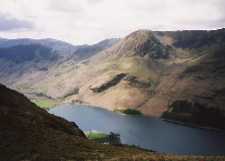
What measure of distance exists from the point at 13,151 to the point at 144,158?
77.9 feet

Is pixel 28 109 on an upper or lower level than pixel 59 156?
upper

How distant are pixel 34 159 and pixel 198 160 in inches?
1089

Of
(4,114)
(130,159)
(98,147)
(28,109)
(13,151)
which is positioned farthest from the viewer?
(28,109)

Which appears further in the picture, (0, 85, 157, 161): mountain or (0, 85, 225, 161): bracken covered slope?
(0, 85, 157, 161): mountain

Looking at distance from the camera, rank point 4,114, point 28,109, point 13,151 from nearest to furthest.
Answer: point 13,151, point 4,114, point 28,109

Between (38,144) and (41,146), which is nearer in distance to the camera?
(41,146)

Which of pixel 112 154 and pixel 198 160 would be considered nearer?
pixel 198 160

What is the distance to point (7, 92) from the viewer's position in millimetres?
92438

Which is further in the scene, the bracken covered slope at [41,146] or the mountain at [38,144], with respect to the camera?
the mountain at [38,144]

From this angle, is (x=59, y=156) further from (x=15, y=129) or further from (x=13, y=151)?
(x=15, y=129)

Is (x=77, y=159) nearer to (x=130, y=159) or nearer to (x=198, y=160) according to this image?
(x=130, y=159)

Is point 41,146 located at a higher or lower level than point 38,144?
lower

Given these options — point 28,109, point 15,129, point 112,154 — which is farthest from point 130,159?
point 28,109

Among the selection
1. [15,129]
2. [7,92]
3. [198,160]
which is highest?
[7,92]
